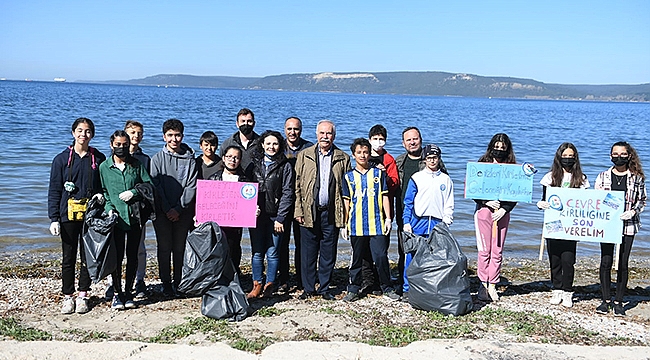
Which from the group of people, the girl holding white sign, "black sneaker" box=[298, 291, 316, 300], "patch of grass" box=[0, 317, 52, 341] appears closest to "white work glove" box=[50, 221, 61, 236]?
the group of people

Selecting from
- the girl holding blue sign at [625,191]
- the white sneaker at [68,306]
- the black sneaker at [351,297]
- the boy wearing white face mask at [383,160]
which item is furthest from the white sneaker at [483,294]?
the white sneaker at [68,306]

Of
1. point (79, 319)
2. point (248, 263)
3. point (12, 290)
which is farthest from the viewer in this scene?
point (248, 263)

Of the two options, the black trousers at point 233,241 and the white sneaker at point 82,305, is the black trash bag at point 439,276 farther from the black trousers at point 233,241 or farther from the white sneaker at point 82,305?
the white sneaker at point 82,305

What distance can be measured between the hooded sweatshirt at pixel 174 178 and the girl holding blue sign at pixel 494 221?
3.06 m

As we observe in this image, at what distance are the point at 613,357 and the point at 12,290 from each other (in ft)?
19.7

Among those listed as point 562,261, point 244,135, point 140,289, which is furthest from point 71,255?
point 562,261

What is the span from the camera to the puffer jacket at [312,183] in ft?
19.4

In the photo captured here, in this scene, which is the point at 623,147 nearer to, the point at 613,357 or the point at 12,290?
the point at 613,357

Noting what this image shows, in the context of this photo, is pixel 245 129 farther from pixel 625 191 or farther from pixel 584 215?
pixel 625 191

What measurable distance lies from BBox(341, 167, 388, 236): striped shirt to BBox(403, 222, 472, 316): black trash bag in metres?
0.48

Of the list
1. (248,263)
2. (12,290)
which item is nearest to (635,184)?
(248,263)

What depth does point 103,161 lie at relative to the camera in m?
5.61

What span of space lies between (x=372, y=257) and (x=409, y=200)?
0.78 m

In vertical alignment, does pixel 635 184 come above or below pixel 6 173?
above
